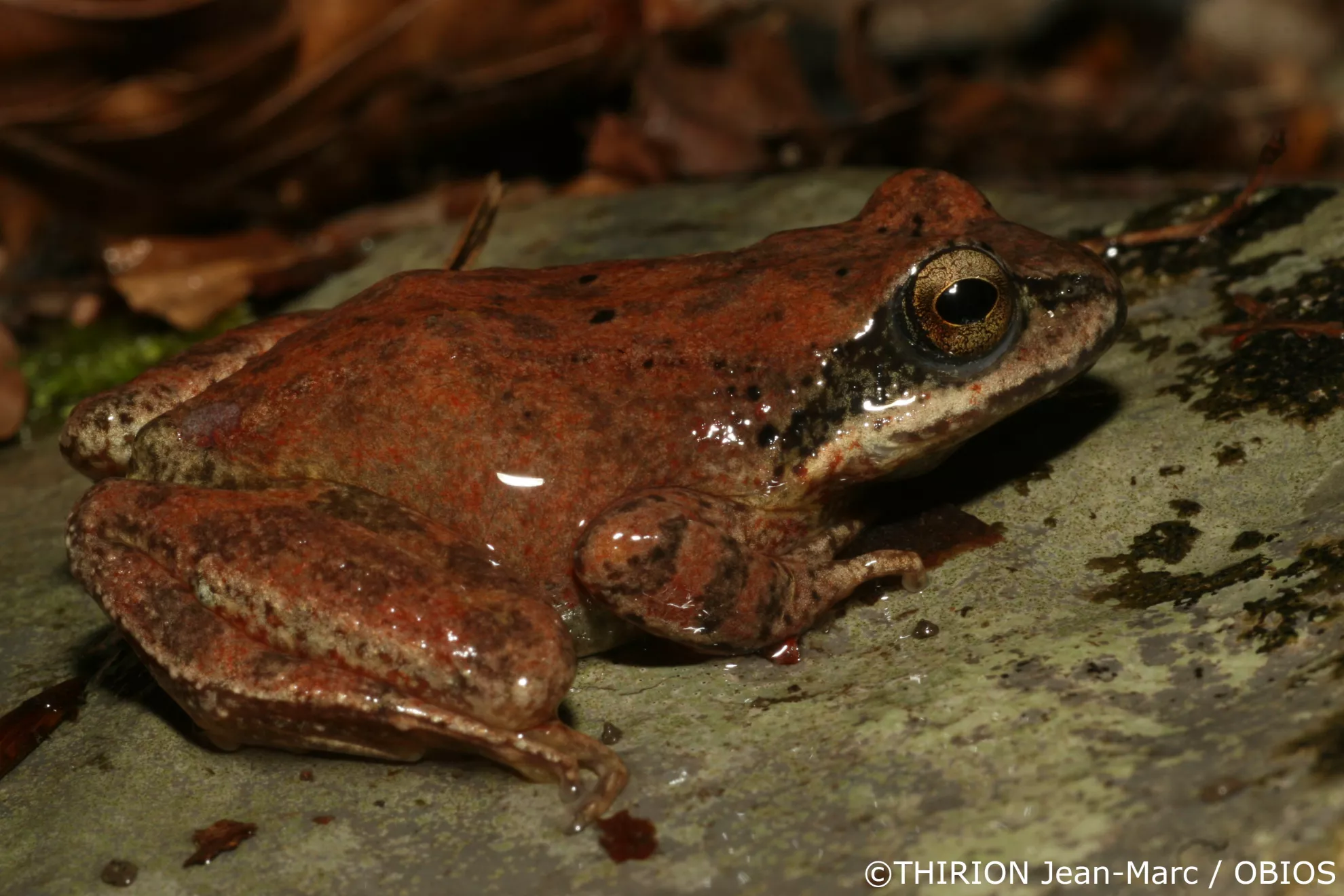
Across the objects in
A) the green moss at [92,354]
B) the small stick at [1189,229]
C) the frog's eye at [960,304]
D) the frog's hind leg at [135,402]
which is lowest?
the frog's hind leg at [135,402]

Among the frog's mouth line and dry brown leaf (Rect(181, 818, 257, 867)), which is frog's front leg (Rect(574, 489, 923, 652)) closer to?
the frog's mouth line

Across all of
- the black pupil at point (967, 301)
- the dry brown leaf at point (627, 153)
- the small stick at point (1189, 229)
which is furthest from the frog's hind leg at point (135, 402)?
the dry brown leaf at point (627, 153)

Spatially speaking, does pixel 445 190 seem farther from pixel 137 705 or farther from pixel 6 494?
pixel 137 705

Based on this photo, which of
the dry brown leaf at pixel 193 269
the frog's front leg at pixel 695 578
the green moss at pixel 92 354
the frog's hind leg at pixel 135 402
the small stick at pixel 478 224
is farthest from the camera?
the dry brown leaf at pixel 193 269

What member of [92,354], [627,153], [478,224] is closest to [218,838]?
[478,224]

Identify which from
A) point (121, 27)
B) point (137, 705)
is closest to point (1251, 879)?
point (137, 705)

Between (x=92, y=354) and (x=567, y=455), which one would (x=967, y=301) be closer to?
(x=567, y=455)

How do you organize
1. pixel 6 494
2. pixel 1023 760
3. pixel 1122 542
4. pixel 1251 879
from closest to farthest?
pixel 1251 879, pixel 1023 760, pixel 1122 542, pixel 6 494

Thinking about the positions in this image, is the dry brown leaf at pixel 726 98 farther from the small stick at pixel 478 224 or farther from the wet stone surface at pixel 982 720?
the wet stone surface at pixel 982 720
